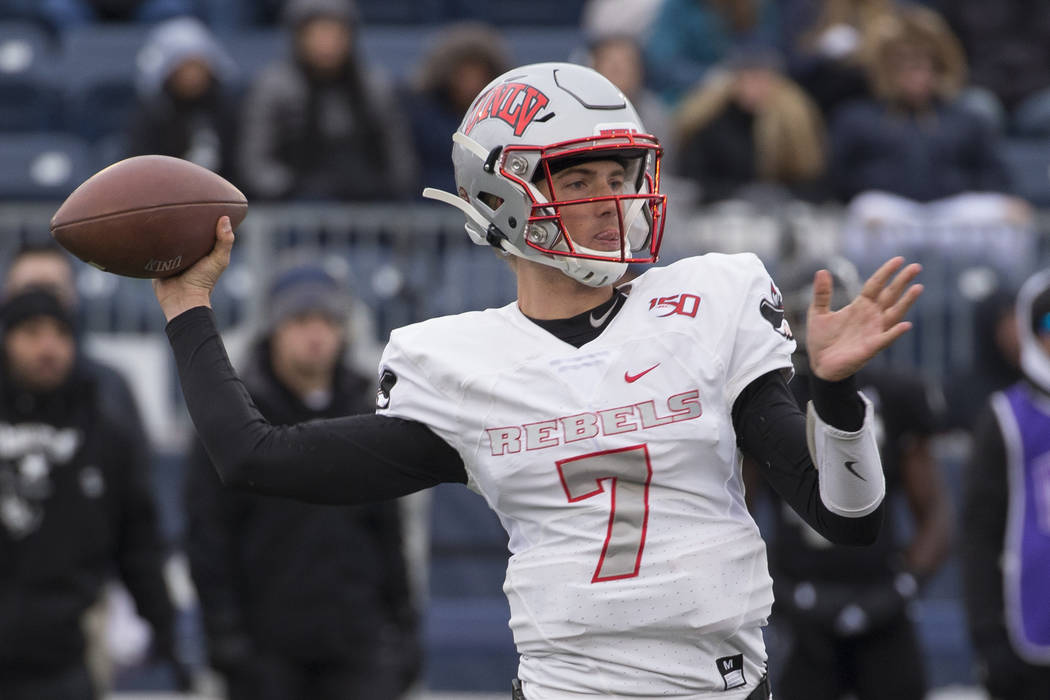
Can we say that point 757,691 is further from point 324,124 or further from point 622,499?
point 324,124

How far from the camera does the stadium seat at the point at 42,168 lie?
870cm

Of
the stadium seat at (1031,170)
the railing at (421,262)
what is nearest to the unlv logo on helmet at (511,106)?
the railing at (421,262)

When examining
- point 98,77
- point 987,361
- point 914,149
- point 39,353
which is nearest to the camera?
point 39,353

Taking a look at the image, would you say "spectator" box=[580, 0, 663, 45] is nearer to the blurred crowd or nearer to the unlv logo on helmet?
the blurred crowd

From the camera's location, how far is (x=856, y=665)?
234 inches

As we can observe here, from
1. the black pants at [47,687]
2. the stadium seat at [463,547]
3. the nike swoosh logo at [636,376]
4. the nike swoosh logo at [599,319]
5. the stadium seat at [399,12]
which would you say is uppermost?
the nike swoosh logo at [599,319]

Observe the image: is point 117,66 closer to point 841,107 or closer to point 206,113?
point 206,113

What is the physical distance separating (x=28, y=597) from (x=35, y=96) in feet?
14.4

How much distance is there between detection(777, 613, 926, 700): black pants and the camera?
19.2 ft

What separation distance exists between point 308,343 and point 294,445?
2.95 m

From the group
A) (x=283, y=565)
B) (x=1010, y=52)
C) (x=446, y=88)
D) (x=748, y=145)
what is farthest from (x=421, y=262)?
(x=1010, y=52)

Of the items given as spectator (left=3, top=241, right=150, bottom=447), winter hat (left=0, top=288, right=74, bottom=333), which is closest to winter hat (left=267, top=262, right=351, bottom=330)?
spectator (left=3, top=241, right=150, bottom=447)

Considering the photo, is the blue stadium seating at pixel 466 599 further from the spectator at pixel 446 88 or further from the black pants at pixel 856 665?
the black pants at pixel 856 665

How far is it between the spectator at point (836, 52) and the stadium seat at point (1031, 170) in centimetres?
84
